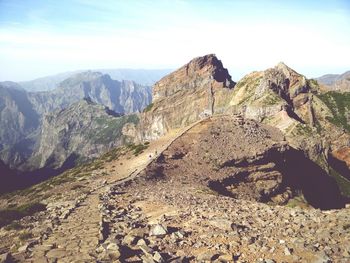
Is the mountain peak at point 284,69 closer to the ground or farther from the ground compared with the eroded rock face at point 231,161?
farther from the ground

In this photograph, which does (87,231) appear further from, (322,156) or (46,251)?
(322,156)

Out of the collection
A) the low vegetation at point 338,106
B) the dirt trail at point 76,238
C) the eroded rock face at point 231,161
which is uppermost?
the dirt trail at point 76,238

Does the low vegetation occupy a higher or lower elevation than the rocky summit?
lower

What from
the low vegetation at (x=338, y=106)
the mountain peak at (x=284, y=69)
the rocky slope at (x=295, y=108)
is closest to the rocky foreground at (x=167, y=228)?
the rocky slope at (x=295, y=108)

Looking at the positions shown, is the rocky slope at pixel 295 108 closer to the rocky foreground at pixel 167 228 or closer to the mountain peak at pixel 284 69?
the mountain peak at pixel 284 69

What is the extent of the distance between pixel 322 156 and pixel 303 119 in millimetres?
29081

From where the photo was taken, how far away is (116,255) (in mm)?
19516

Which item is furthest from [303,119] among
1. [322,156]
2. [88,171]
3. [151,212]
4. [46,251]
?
[46,251]

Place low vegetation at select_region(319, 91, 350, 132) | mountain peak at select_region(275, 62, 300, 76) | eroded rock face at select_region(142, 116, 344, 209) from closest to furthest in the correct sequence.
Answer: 1. eroded rock face at select_region(142, 116, 344, 209)
2. low vegetation at select_region(319, 91, 350, 132)
3. mountain peak at select_region(275, 62, 300, 76)

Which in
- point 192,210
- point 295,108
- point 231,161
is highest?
point 192,210

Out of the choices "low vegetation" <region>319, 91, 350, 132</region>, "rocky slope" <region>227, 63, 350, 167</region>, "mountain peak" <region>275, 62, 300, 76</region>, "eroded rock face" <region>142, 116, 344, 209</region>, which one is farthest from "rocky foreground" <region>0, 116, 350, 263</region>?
"mountain peak" <region>275, 62, 300, 76</region>

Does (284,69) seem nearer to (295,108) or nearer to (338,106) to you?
(295,108)

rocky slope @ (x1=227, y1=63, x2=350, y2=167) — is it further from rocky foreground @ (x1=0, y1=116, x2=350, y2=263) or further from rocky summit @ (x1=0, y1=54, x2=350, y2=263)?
rocky foreground @ (x1=0, y1=116, x2=350, y2=263)

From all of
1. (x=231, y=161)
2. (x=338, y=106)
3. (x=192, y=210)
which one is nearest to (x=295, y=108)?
(x=338, y=106)
